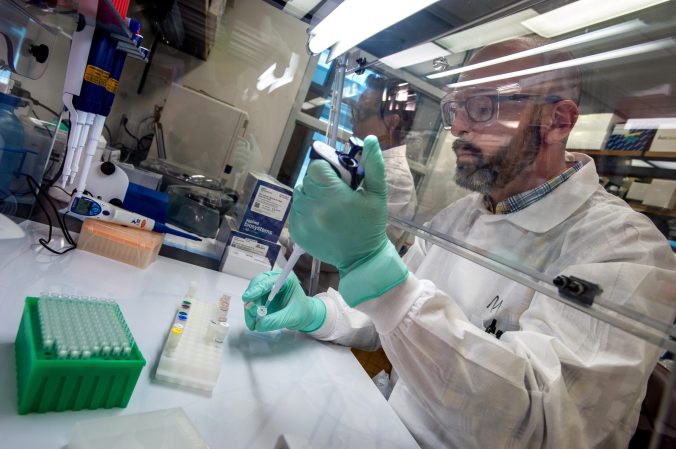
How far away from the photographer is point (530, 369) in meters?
0.81

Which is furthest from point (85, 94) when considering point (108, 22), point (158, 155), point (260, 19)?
point (260, 19)

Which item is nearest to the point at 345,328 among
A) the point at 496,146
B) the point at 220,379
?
the point at 220,379

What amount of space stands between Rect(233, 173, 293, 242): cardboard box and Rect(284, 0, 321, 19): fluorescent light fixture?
2.57ft

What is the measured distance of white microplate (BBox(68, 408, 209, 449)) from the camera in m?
0.56

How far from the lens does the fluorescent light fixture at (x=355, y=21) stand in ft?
3.48

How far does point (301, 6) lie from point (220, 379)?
1573 mm

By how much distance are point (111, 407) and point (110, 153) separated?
62.8 inches

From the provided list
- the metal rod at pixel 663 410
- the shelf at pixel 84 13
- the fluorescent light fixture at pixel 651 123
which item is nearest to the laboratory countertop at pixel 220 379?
the metal rod at pixel 663 410

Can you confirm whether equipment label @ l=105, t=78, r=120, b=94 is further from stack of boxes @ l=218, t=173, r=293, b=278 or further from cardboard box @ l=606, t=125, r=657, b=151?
cardboard box @ l=606, t=125, r=657, b=151

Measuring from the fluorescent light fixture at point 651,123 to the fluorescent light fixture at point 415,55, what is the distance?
27.8 inches

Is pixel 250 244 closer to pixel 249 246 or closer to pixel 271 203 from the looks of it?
pixel 249 246

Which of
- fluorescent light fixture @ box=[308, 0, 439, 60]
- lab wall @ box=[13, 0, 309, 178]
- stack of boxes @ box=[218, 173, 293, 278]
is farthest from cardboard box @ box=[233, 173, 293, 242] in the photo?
lab wall @ box=[13, 0, 309, 178]

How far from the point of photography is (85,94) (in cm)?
100

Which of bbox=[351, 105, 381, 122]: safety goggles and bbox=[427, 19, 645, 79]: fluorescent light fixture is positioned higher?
bbox=[427, 19, 645, 79]: fluorescent light fixture
